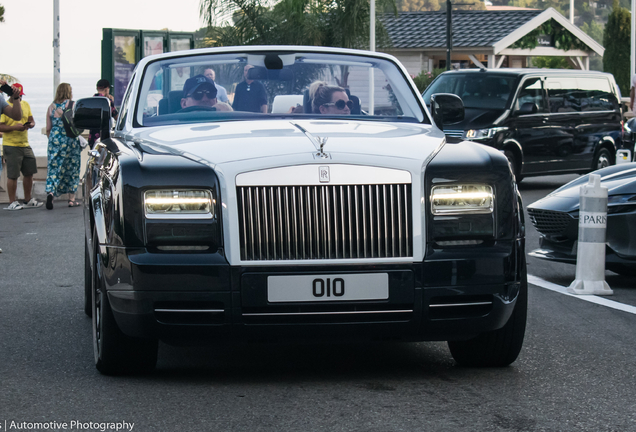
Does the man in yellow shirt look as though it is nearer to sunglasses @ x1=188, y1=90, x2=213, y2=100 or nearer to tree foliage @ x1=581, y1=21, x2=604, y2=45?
sunglasses @ x1=188, y1=90, x2=213, y2=100

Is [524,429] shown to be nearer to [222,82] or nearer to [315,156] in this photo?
[315,156]

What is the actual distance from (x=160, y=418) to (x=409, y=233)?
132cm

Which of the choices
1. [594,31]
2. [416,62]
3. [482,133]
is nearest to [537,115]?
[482,133]

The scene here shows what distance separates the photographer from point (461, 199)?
4.75 m

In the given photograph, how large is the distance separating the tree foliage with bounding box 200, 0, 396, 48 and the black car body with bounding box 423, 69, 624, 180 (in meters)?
17.6

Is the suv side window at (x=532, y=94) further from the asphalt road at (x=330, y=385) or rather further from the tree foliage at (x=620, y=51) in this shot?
the tree foliage at (x=620, y=51)

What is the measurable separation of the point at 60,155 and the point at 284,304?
12275 millimetres

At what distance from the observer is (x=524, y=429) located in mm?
4141

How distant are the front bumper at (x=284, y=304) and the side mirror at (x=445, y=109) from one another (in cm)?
173

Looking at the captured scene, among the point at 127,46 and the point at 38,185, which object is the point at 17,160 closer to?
→ the point at 38,185

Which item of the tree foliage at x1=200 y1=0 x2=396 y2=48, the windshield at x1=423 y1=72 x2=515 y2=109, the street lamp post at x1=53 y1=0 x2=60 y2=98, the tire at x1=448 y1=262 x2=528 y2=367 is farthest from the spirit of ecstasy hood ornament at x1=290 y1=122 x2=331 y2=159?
the tree foliage at x1=200 y1=0 x2=396 y2=48

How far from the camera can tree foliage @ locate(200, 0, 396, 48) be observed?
116ft

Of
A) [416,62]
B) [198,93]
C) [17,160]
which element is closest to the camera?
[198,93]

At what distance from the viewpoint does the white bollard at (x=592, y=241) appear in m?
7.79
